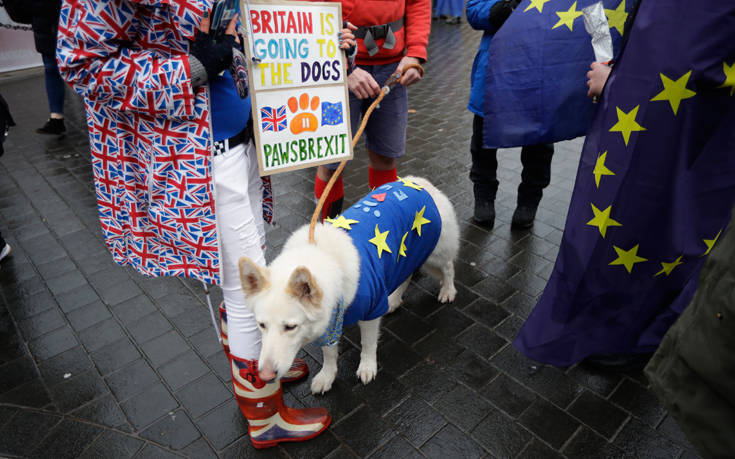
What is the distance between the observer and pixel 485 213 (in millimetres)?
4820

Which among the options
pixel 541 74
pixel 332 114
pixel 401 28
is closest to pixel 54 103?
pixel 401 28

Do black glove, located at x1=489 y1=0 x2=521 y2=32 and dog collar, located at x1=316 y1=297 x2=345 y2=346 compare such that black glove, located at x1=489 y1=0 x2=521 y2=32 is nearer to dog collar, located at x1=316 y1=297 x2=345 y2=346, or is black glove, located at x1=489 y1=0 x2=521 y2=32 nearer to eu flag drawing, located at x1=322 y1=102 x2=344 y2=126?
eu flag drawing, located at x1=322 y1=102 x2=344 y2=126

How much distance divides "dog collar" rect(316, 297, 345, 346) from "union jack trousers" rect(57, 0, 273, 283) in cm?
66

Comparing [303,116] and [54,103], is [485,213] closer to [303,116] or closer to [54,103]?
[303,116]

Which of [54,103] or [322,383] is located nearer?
[322,383]

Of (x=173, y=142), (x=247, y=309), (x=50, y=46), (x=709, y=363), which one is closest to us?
(x=709, y=363)

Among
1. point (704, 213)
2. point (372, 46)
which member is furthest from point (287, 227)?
point (704, 213)

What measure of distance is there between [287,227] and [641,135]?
3.51 metres

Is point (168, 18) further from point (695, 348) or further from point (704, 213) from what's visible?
point (704, 213)

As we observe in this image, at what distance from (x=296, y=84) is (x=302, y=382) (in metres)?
1.99

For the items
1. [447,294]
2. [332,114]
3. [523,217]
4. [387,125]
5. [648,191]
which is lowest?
[447,294]

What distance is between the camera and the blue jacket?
385cm

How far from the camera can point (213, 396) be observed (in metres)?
3.03

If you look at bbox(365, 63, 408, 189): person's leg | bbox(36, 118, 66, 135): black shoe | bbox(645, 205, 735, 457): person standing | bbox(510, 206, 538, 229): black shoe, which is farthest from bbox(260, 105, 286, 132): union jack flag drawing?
bbox(36, 118, 66, 135): black shoe
